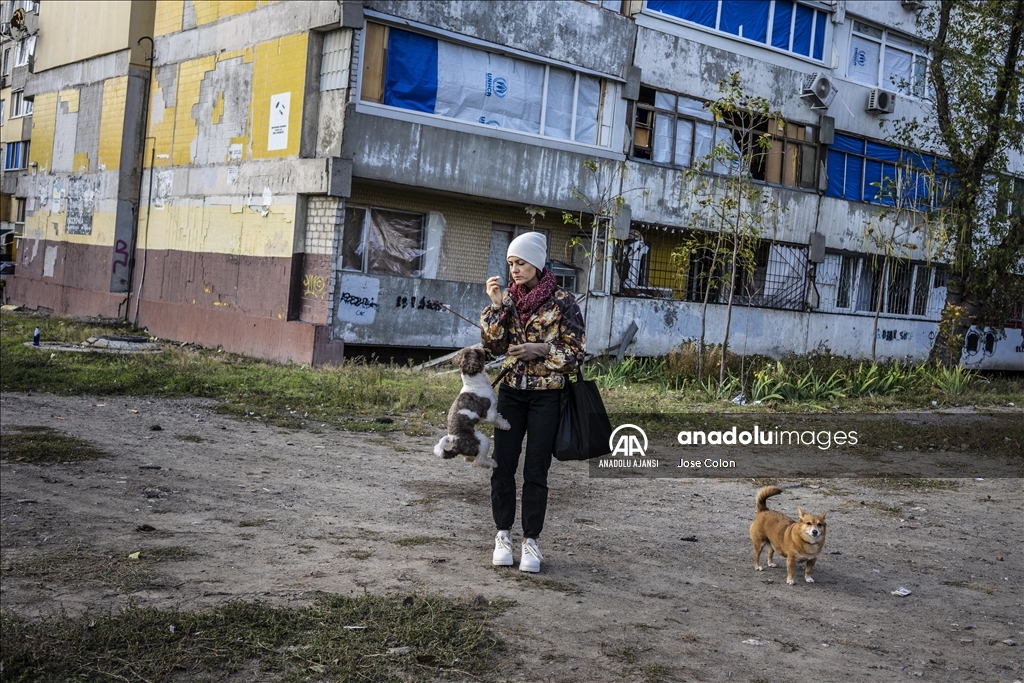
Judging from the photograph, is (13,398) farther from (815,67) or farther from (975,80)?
(815,67)

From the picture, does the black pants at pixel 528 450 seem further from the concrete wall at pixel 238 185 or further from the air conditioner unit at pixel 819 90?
the air conditioner unit at pixel 819 90

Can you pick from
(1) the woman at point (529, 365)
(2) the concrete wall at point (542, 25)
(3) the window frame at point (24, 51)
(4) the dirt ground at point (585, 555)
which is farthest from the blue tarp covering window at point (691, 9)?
(3) the window frame at point (24, 51)

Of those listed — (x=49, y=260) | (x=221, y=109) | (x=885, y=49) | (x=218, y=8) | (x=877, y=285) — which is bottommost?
(x=49, y=260)

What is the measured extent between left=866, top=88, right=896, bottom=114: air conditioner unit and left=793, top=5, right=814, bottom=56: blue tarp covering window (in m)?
2.17

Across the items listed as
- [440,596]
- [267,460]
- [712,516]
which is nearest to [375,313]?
[267,460]

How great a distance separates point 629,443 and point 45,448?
567 cm

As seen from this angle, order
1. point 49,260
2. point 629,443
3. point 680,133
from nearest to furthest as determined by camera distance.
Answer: point 629,443 < point 680,133 < point 49,260

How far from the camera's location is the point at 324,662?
13.8 feet

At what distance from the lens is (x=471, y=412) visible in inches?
221

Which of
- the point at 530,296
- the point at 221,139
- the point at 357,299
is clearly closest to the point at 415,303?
the point at 357,299

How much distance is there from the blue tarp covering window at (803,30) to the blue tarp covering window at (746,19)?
43.2 inches

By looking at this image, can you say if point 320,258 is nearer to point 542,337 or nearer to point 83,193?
point 83,193

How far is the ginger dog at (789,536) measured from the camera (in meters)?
5.66

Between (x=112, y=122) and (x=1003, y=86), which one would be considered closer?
(x=1003, y=86)
